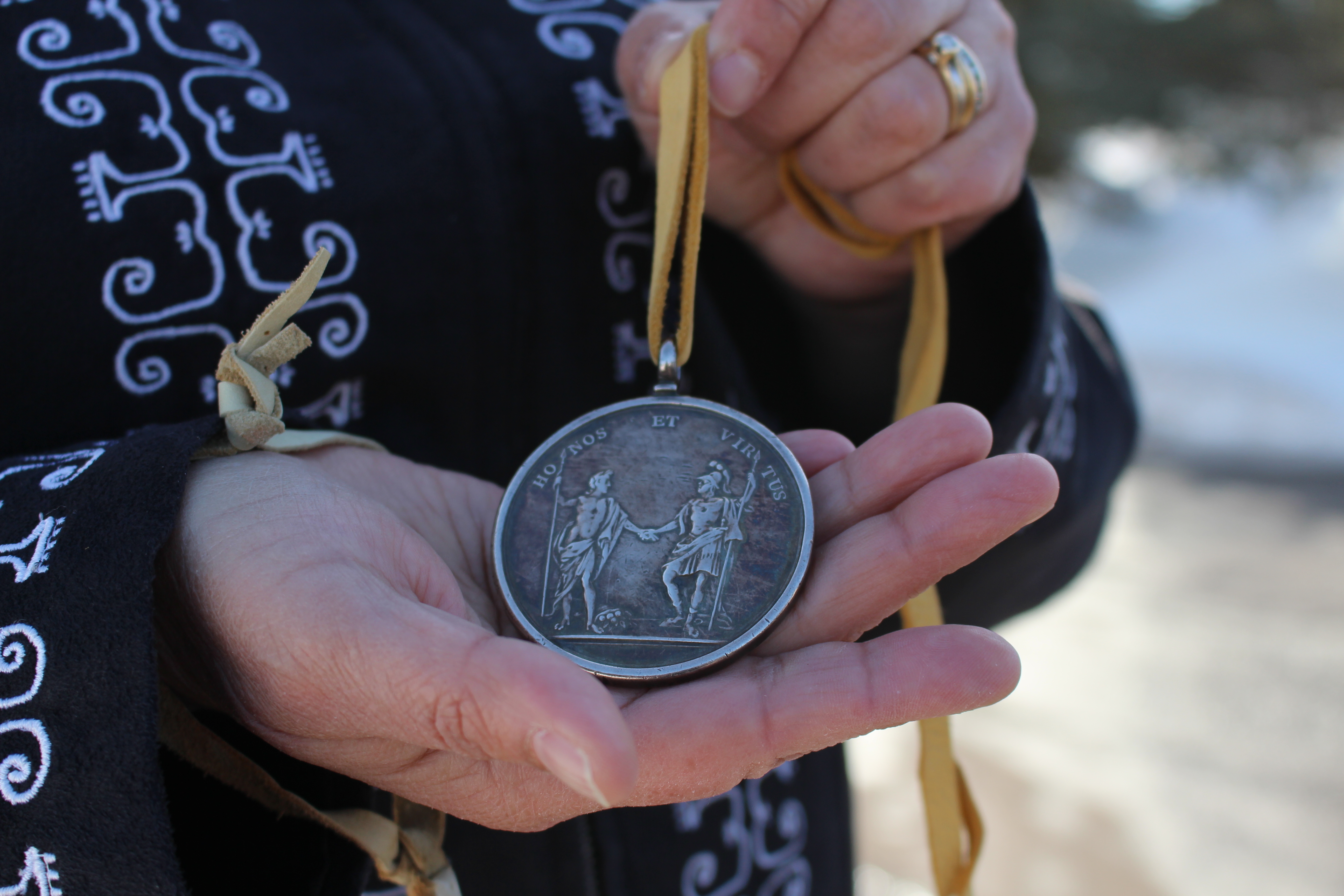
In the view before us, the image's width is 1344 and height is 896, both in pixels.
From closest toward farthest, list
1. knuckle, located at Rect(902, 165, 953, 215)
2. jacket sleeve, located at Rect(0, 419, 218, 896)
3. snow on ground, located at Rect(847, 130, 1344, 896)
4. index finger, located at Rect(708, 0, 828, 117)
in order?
jacket sleeve, located at Rect(0, 419, 218, 896) < index finger, located at Rect(708, 0, 828, 117) < knuckle, located at Rect(902, 165, 953, 215) < snow on ground, located at Rect(847, 130, 1344, 896)

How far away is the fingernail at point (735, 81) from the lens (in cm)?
135

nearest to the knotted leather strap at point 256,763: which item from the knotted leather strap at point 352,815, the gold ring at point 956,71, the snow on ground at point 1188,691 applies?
the knotted leather strap at point 352,815

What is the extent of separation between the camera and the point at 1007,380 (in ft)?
5.40

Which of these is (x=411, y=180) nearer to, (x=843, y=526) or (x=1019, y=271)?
(x=843, y=526)

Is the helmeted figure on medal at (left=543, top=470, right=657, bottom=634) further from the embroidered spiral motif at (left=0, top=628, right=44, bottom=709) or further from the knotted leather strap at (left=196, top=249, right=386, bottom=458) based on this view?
the embroidered spiral motif at (left=0, top=628, right=44, bottom=709)

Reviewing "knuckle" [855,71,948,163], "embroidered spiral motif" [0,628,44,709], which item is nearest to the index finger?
"knuckle" [855,71,948,163]

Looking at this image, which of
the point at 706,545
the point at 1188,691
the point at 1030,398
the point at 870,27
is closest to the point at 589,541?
the point at 706,545

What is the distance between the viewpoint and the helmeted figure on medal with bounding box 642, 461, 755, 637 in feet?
3.88

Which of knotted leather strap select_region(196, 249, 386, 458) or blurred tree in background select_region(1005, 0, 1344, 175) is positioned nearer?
knotted leather strap select_region(196, 249, 386, 458)

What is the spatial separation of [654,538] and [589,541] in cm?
9

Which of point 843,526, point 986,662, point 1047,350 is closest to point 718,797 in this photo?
point 843,526

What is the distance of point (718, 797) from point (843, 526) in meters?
0.54

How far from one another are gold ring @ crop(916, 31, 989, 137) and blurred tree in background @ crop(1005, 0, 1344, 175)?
6.85 m

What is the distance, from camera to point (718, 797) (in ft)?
4.77
